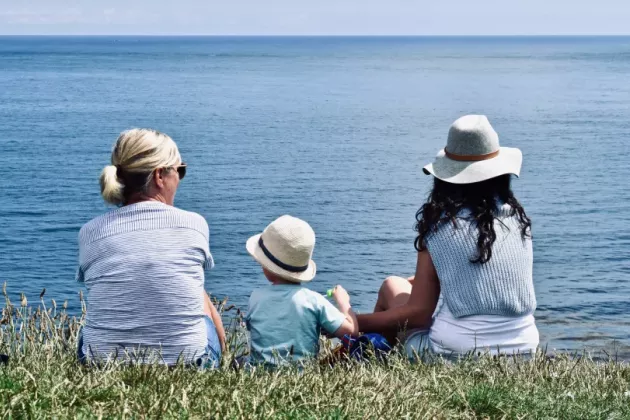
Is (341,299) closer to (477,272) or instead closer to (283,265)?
(283,265)

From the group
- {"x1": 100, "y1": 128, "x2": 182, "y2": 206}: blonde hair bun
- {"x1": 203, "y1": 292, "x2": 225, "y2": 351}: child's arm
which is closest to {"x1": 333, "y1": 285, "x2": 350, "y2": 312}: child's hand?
{"x1": 203, "y1": 292, "x2": 225, "y2": 351}: child's arm

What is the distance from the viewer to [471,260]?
17.9 ft

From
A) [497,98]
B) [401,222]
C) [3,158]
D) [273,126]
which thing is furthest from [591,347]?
[497,98]

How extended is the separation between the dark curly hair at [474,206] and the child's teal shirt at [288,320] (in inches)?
27.9

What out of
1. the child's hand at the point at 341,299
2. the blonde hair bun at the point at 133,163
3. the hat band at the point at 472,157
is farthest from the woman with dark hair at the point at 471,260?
the blonde hair bun at the point at 133,163

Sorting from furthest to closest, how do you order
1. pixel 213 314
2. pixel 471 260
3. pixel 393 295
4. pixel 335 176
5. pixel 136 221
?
pixel 335 176
pixel 393 295
pixel 213 314
pixel 471 260
pixel 136 221

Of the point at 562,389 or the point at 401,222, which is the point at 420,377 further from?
Result: the point at 401,222

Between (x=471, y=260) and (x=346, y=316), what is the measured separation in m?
0.85

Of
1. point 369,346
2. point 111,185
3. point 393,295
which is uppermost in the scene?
point 111,185

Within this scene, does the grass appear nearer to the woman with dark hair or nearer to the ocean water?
the woman with dark hair

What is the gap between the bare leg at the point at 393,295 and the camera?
6117 mm

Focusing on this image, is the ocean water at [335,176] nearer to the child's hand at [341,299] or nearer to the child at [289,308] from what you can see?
the child's hand at [341,299]

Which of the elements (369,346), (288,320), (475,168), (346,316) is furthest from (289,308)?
(475,168)

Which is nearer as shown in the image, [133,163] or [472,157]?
[133,163]
